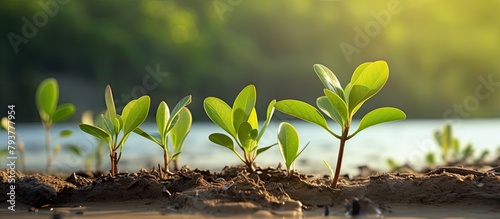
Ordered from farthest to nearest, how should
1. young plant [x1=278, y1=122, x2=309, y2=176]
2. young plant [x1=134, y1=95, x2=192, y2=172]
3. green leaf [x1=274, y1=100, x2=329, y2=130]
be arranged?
1. young plant [x1=134, y1=95, x2=192, y2=172]
2. young plant [x1=278, y1=122, x2=309, y2=176]
3. green leaf [x1=274, y1=100, x2=329, y2=130]

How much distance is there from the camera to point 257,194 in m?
1.39

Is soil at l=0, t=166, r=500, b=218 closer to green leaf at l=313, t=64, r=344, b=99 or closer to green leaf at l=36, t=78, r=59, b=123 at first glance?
green leaf at l=313, t=64, r=344, b=99

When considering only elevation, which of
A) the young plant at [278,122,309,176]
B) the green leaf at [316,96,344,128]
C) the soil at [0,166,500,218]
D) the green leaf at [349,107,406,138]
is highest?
the green leaf at [316,96,344,128]

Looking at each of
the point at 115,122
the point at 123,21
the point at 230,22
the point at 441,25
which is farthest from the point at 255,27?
the point at 115,122

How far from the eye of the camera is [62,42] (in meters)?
14.8

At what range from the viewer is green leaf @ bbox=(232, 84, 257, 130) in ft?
5.30

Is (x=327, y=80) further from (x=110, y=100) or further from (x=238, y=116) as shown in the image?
(x=110, y=100)

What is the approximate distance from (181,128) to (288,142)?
480 mm

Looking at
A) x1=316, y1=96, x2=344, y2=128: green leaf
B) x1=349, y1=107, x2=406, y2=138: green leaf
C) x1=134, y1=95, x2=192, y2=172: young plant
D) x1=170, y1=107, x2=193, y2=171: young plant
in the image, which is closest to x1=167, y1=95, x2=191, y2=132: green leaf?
x1=134, y1=95, x2=192, y2=172: young plant

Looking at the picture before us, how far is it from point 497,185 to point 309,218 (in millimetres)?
604

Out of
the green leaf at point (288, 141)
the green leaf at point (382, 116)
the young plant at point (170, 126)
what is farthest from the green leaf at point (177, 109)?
the green leaf at point (382, 116)

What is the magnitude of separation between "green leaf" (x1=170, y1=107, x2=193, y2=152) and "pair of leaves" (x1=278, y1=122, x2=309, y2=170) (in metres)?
0.43

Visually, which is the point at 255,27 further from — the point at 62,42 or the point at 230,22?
the point at 62,42

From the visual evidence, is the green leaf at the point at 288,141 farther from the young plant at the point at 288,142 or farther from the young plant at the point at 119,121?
the young plant at the point at 119,121
